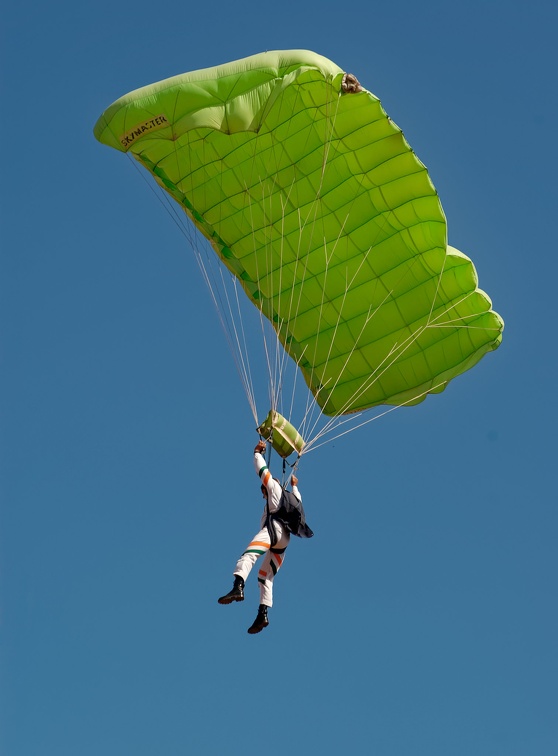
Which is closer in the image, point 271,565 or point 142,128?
point 271,565

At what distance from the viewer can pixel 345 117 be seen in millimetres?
16328

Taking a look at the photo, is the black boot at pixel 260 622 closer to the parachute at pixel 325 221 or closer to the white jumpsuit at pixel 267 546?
the white jumpsuit at pixel 267 546

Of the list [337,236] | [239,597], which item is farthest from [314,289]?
[239,597]

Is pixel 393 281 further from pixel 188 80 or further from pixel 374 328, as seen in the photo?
pixel 188 80

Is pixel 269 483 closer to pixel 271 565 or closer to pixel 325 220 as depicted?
pixel 271 565

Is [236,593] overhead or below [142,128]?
below

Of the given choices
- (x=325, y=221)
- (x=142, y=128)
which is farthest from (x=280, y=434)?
(x=142, y=128)

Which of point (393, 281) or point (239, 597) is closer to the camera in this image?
point (239, 597)

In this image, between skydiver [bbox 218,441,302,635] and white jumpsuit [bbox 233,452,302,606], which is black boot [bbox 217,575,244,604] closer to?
skydiver [bbox 218,441,302,635]

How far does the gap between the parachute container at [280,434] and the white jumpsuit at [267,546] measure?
18.7 inches

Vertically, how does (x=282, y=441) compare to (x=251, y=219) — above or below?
below

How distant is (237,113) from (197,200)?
7.67ft

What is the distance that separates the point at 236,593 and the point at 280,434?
215 centimetres

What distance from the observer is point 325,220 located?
17.2 meters
